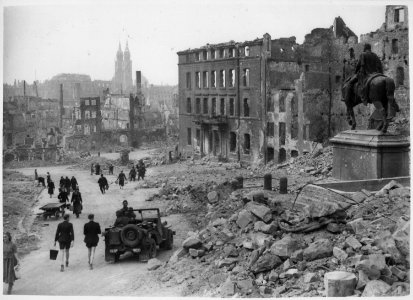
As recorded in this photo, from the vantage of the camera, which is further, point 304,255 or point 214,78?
point 214,78

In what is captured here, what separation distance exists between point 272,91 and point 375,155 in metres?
19.1

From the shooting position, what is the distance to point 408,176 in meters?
10.4

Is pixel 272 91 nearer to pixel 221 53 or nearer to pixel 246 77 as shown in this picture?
pixel 246 77

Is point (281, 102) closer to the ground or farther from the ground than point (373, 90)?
farther from the ground

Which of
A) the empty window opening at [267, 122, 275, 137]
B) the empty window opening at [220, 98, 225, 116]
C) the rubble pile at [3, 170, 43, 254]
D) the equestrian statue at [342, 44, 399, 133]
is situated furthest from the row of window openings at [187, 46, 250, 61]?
the equestrian statue at [342, 44, 399, 133]

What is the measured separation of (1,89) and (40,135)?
24144 mm

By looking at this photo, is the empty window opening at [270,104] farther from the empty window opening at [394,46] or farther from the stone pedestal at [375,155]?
the stone pedestal at [375,155]

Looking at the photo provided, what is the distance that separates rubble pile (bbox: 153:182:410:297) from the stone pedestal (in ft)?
3.09

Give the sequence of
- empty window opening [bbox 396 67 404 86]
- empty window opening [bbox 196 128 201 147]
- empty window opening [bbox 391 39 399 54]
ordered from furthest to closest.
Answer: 1. empty window opening [bbox 196 128 201 147]
2. empty window opening [bbox 391 39 399 54]
3. empty window opening [bbox 396 67 404 86]

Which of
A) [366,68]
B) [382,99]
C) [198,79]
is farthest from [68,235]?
[198,79]

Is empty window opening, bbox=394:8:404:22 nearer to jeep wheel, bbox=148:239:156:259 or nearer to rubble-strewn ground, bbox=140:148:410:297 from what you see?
rubble-strewn ground, bbox=140:148:410:297

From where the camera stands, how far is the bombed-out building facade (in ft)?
92.2

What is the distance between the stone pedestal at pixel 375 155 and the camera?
10.3 m

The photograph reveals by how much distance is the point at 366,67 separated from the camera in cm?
1109
